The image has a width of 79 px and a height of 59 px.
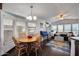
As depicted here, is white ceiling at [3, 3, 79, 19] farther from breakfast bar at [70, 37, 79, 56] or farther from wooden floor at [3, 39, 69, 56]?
wooden floor at [3, 39, 69, 56]

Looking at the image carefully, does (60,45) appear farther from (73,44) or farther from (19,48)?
(19,48)

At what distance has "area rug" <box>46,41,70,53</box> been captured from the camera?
2539 mm

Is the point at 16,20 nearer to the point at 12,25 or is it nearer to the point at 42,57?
the point at 12,25

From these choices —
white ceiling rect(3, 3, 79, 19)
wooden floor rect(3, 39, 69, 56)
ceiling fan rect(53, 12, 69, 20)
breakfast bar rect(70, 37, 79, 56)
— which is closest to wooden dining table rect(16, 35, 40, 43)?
wooden floor rect(3, 39, 69, 56)

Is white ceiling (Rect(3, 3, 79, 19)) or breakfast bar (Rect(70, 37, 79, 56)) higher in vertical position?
white ceiling (Rect(3, 3, 79, 19))

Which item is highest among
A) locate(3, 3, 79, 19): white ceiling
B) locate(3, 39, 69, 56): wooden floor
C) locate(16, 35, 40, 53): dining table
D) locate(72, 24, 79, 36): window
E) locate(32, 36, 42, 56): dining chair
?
locate(3, 3, 79, 19): white ceiling

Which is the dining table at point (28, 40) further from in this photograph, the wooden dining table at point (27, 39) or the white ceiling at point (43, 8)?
the white ceiling at point (43, 8)

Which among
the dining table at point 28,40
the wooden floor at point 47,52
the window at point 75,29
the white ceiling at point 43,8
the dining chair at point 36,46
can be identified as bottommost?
the wooden floor at point 47,52

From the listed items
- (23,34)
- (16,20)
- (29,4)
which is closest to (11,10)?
(16,20)

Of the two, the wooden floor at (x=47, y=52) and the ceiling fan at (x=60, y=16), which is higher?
the ceiling fan at (x=60, y=16)

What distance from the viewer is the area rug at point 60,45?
100.0 inches

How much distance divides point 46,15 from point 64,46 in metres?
0.78

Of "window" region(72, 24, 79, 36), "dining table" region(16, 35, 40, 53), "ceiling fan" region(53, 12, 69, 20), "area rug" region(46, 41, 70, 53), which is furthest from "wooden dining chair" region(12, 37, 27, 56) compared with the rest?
"window" region(72, 24, 79, 36)

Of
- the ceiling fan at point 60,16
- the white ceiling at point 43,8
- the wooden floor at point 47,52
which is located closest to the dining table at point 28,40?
the wooden floor at point 47,52
